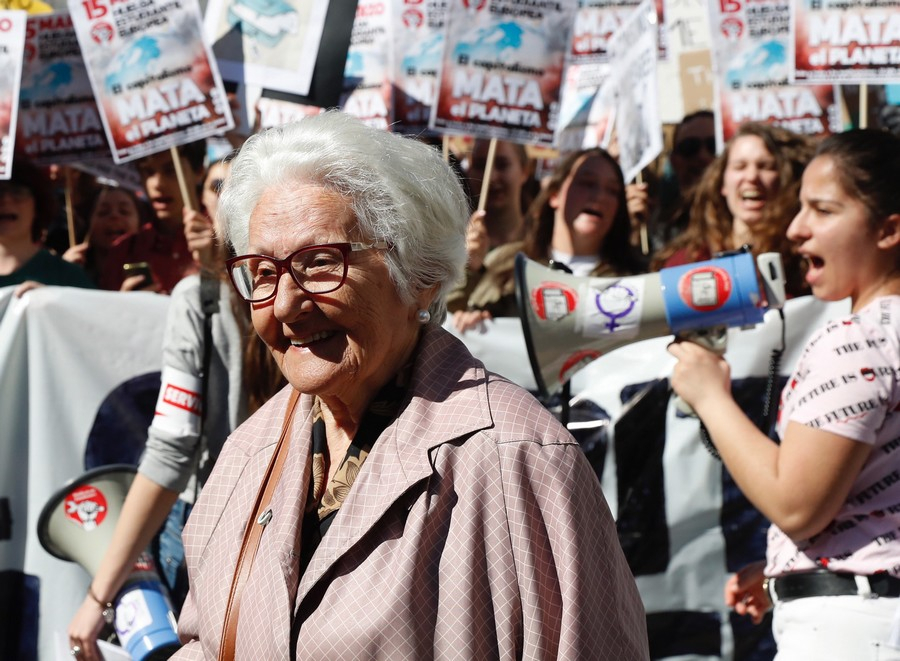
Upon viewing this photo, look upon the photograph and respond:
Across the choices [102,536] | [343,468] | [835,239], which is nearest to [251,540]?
[343,468]

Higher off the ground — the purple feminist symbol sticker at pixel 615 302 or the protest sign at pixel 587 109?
the protest sign at pixel 587 109

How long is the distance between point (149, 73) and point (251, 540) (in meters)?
2.90

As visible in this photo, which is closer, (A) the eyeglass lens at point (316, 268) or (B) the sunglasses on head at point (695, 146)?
(A) the eyeglass lens at point (316, 268)

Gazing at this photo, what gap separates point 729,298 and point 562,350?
436 millimetres

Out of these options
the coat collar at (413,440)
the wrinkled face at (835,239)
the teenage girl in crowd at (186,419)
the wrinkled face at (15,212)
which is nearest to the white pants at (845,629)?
the wrinkled face at (835,239)

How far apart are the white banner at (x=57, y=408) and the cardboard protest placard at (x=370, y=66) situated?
1.55 meters

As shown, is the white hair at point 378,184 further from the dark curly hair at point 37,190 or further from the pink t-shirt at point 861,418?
the dark curly hair at point 37,190

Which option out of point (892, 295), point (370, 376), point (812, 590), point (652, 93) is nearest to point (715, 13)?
point (652, 93)

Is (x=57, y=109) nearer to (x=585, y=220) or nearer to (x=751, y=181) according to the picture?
(x=585, y=220)

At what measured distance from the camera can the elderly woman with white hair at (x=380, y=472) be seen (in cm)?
162

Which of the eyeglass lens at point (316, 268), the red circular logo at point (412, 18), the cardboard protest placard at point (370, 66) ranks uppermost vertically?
the red circular logo at point (412, 18)

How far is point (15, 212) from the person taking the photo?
14.4ft

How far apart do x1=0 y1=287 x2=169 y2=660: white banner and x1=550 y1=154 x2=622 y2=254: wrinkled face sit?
67.5 inches

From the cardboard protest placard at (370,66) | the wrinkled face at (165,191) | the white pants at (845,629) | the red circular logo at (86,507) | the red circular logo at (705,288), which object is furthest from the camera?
the wrinkled face at (165,191)
